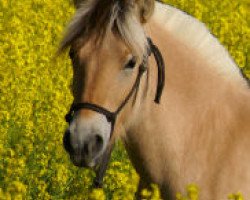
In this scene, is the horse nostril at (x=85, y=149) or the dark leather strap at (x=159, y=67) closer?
the horse nostril at (x=85, y=149)

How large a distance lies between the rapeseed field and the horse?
0.68 feet

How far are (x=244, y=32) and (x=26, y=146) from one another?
4601 mm

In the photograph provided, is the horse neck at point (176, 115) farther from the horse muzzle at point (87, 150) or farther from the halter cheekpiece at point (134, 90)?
the horse muzzle at point (87, 150)

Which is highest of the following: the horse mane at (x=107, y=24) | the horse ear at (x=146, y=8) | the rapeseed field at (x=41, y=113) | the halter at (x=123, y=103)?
the horse ear at (x=146, y=8)

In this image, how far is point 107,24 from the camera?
3734 mm

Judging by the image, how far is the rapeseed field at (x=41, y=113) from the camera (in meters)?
5.30

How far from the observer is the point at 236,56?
8.73m

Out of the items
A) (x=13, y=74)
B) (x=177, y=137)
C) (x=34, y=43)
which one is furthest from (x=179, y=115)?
(x=34, y=43)

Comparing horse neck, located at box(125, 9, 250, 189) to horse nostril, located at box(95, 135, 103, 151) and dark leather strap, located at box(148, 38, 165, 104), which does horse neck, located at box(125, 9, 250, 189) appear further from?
horse nostril, located at box(95, 135, 103, 151)

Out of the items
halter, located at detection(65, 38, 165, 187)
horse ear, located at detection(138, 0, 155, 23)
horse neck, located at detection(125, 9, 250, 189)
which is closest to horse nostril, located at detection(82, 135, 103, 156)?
halter, located at detection(65, 38, 165, 187)

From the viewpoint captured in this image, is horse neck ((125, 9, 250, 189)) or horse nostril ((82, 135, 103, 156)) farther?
horse neck ((125, 9, 250, 189))

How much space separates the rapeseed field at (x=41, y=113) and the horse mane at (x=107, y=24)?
13.3 inches

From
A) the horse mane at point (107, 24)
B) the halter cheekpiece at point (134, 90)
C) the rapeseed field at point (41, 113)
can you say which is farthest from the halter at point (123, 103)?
the rapeseed field at point (41, 113)

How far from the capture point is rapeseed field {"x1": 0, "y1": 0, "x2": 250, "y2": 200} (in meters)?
5.30
